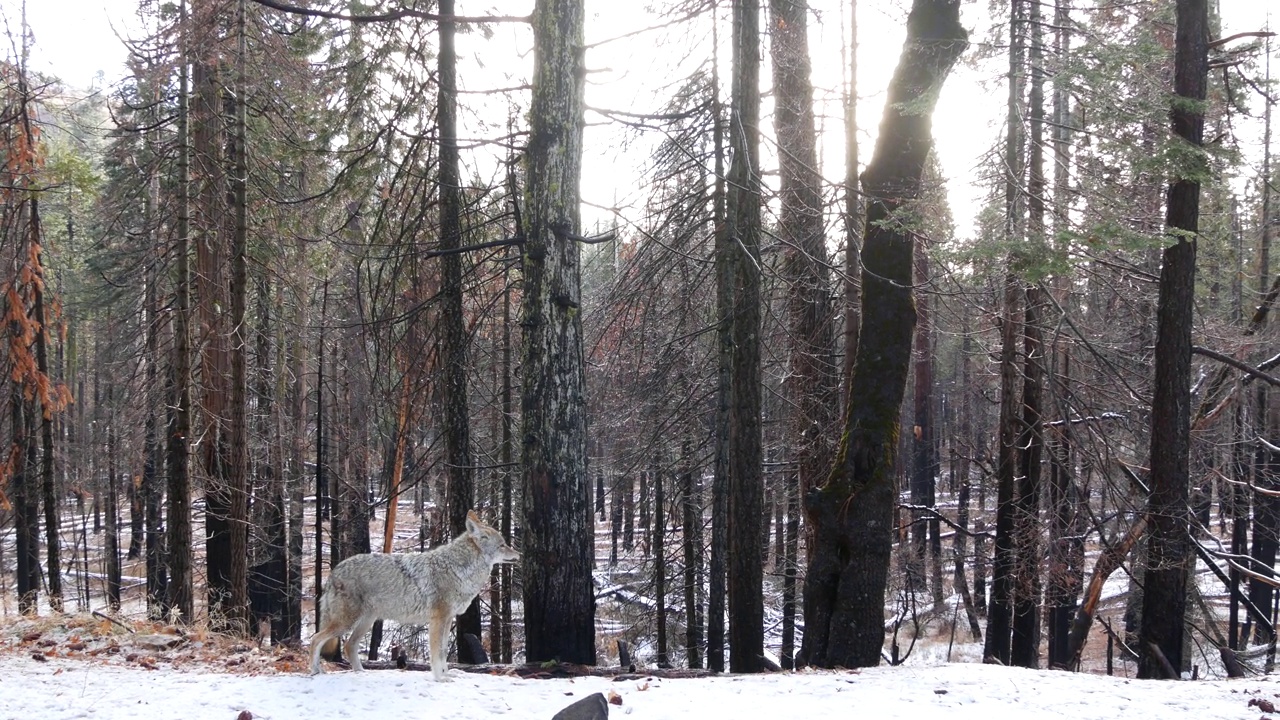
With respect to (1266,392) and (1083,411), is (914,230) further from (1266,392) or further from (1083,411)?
(1266,392)

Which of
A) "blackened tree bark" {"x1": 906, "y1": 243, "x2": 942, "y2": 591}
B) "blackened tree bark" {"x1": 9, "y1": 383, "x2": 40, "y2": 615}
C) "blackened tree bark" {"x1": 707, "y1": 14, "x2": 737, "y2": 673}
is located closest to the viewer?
"blackened tree bark" {"x1": 707, "y1": 14, "x2": 737, "y2": 673}

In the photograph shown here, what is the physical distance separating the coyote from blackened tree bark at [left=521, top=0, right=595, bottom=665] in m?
0.96

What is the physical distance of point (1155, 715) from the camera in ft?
16.8

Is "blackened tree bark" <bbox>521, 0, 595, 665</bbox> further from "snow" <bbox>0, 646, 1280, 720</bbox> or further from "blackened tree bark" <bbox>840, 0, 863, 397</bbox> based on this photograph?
"blackened tree bark" <bbox>840, 0, 863, 397</bbox>

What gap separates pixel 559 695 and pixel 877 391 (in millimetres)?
4534

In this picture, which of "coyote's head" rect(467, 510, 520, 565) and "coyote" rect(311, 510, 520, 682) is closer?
"coyote" rect(311, 510, 520, 682)

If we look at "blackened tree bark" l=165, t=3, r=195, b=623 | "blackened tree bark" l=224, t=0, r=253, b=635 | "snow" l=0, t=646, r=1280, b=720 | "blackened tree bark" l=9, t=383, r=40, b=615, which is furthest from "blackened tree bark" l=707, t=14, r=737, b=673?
"blackened tree bark" l=9, t=383, r=40, b=615

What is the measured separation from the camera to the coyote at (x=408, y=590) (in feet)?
18.5

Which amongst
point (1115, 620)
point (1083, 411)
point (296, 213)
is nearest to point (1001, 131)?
point (1083, 411)

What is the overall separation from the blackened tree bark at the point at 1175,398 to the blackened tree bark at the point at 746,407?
4733 mm

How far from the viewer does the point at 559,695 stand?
5250 millimetres

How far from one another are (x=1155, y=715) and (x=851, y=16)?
1114 centimetres

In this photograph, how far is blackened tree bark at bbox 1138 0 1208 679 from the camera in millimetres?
9328

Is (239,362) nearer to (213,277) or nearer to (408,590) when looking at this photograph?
(213,277)
